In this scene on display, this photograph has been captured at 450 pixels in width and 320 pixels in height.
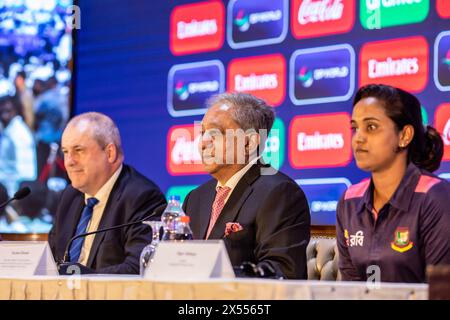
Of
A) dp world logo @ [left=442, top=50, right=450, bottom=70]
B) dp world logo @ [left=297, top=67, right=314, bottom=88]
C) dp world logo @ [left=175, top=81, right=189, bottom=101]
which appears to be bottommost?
dp world logo @ [left=175, top=81, right=189, bottom=101]

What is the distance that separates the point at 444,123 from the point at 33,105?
3003mm

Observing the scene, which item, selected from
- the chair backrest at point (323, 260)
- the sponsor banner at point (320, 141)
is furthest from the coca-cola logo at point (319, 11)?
the chair backrest at point (323, 260)

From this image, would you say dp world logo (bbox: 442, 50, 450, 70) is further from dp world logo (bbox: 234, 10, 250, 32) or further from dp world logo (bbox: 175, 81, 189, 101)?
dp world logo (bbox: 175, 81, 189, 101)

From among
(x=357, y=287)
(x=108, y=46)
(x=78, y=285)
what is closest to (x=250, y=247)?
(x=78, y=285)

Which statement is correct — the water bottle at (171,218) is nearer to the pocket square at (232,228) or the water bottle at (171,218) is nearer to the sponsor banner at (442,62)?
the pocket square at (232,228)

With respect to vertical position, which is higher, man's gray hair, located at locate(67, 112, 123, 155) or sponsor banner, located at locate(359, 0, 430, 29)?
sponsor banner, located at locate(359, 0, 430, 29)

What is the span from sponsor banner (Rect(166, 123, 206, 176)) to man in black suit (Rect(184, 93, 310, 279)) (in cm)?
119

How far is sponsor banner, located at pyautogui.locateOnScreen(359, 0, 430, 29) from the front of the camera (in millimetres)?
4047

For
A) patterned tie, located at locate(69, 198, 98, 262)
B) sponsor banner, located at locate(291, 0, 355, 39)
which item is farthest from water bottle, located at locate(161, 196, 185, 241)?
sponsor banner, located at locate(291, 0, 355, 39)

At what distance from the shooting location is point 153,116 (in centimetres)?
515

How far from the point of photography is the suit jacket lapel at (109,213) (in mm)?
3817

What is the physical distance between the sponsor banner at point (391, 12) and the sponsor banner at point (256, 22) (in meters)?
0.51
